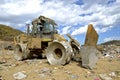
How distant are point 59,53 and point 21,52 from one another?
9.40 ft

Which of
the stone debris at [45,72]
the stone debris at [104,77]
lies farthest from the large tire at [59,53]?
the stone debris at [104,77]

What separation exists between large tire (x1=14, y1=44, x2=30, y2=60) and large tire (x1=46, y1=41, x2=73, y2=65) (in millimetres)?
2003

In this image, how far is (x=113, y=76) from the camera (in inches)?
335

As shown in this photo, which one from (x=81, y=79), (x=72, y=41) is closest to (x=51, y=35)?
(x=72, y=41)

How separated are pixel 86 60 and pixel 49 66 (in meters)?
1.47

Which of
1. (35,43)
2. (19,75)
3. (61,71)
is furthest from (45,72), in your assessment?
(35,43)

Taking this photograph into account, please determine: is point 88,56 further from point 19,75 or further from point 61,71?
point 19,75

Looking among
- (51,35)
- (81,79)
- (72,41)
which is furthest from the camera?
(51,35)

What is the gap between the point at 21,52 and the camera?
1236cm

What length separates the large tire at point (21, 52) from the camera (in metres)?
11.9

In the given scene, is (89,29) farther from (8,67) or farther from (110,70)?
(8,67)

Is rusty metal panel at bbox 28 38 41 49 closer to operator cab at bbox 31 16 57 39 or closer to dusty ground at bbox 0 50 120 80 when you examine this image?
operator cab at bbox 31 16 57 39

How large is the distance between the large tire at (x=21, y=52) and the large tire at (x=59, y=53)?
2.00 metres

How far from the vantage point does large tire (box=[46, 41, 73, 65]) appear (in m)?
9.43
